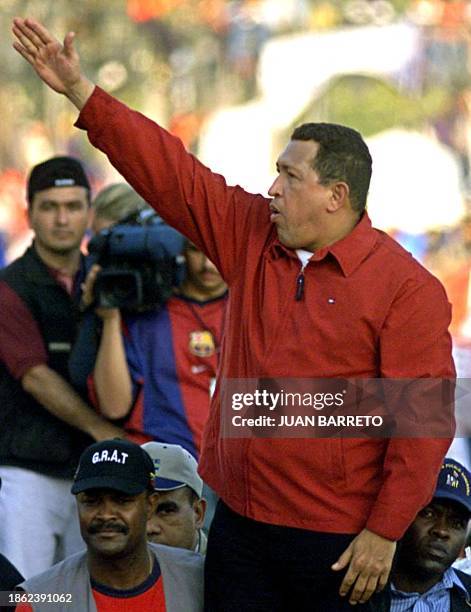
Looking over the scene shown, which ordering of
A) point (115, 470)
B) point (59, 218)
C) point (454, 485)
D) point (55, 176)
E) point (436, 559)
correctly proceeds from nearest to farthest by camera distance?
point (115, 470)
point (436, 559)
point (454, 485)
point (59, 218)
point (55, 176)

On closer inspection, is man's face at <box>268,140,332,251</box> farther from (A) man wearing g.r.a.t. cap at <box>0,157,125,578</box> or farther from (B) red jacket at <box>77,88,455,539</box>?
(A) man wearing g.r.a.t. cap at <box>0,157,125,578</box>

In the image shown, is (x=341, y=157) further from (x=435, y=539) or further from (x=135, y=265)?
(x=135, y=265)

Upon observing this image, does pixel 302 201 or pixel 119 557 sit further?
pixel 119 557

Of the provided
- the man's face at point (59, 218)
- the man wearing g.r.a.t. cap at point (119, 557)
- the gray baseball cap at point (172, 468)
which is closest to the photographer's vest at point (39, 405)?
the man's face at point (59, 218)

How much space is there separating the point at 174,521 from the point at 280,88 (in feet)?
27.9

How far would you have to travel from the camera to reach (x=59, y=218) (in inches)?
212

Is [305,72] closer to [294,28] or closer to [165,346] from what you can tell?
[294,28]

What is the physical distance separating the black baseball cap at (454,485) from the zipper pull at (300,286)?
0.95 metres

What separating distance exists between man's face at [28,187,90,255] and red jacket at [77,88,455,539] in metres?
1.74

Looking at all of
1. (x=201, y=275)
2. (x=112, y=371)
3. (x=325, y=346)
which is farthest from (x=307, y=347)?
(x=201, y=275)

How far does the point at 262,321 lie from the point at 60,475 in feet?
5.94

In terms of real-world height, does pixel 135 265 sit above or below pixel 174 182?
above

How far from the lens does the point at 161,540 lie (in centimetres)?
462

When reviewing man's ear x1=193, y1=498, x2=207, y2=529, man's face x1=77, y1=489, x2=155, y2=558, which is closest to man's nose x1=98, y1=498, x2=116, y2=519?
man's face x1=77, y1=489, x2=155, y2=558
